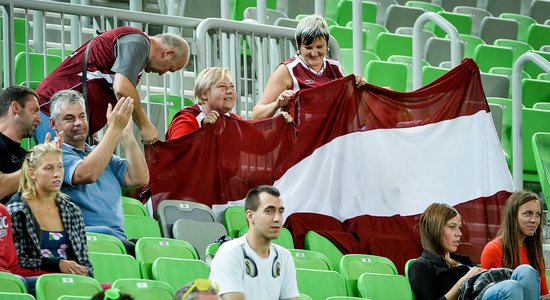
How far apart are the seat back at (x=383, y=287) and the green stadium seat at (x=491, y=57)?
5.29 meters

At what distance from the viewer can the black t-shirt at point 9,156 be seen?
24.4ft

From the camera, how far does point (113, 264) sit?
7.24 metres

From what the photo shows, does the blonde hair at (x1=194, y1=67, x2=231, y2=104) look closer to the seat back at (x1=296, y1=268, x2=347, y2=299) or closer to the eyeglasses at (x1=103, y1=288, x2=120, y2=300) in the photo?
the seat back at (x1=296, y1=268, x2=347, y2=299)

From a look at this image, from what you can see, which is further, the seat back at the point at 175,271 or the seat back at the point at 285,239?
the seat back at the point at 285,239

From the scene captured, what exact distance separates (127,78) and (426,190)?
7.53 ft

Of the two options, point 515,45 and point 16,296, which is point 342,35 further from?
point 16,296

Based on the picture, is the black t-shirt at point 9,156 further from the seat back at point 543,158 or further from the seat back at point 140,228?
the seat back at point 543,158

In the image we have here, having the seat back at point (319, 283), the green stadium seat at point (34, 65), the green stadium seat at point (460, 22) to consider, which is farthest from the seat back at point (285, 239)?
the green stadium seat at point (460, 22)

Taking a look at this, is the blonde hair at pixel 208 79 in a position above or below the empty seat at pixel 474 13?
below

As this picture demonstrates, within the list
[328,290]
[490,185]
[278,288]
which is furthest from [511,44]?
[278,288]

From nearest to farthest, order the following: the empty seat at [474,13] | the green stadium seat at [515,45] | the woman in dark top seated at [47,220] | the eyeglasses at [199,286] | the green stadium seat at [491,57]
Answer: the eyeglasses at [199,286] < the woman in dark top seated at [47,220] < the green stadium seat at [491,57] < the green stadium seat at [515,45] < the empty seat at [474,13]

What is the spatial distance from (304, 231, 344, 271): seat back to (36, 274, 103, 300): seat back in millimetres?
2200

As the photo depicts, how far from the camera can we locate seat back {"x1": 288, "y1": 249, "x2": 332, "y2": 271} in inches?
322

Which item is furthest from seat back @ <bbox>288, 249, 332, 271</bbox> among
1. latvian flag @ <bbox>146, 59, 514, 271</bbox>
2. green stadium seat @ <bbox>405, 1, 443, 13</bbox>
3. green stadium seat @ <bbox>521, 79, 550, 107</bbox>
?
green stadium seat @ <bbox>405, 1, 443, 13</bbox>
